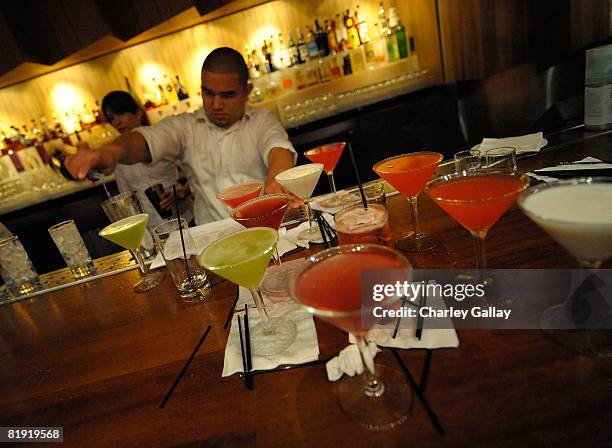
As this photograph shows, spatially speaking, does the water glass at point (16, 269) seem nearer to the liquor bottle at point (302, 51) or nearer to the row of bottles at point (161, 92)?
the row of bottles at point (161, 92)

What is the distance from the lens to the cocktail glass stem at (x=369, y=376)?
747mm

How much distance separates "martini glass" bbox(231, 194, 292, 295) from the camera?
130 centimetres

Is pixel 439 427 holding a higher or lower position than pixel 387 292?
lower

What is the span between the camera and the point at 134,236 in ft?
5.32

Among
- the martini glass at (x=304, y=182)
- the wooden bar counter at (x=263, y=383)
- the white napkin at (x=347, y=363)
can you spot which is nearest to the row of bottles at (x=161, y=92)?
the martini glass at (x=304, y=182)

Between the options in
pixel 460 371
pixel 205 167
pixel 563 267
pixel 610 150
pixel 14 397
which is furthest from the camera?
pixel 205 167

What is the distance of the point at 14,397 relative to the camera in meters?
1.12

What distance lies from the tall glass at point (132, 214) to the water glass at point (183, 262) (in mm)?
191

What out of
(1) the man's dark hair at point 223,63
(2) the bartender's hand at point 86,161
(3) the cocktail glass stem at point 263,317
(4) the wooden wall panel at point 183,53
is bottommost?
(3) the cocktail glass stem at point 263,317

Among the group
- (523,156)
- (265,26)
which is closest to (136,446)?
(523,156)

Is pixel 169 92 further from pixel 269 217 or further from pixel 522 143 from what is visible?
pixel 522 143

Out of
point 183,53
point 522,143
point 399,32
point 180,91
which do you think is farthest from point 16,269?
point 399,32

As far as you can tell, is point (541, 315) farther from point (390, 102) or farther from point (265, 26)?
point (265, 26)

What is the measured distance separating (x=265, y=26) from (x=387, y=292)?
466cm
